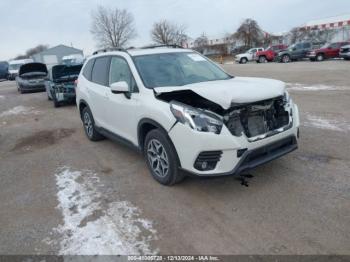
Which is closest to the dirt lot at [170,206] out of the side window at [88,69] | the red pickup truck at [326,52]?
the side window at [88,69]

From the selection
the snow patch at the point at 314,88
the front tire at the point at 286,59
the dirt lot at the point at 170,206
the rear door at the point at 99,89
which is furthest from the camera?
the front tire at the point at 286,59

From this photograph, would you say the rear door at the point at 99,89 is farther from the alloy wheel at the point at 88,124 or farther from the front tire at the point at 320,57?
the front tire at the point at 320,57

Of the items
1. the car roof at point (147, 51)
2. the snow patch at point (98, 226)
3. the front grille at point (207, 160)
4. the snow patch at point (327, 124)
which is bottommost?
the snow patch at point (98, 226)

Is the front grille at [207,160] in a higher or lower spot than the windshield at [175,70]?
lower

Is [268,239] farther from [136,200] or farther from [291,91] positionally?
[291,91]

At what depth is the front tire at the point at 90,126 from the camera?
5883 millimetres

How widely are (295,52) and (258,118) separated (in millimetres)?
26609

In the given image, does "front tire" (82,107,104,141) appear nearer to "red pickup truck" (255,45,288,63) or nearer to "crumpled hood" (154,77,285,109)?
"crumpled hood" (154,77,285,109)

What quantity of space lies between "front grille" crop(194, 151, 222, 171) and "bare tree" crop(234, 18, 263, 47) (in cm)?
5094

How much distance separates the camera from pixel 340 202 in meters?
3.24

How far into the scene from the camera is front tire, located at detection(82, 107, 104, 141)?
19.3ft

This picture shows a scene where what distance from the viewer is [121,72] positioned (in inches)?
182

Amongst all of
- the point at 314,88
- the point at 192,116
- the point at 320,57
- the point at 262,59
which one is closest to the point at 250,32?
Result: the point at 262,59

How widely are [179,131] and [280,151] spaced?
4.28ft
